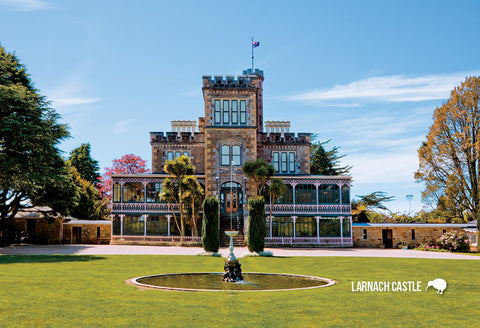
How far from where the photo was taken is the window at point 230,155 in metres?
41.8

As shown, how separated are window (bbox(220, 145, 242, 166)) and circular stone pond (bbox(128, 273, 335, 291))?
943 inches

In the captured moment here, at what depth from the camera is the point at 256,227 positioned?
3088 cm

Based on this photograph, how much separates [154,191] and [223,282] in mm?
28080

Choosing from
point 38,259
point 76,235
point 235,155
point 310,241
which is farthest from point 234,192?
point 38,259

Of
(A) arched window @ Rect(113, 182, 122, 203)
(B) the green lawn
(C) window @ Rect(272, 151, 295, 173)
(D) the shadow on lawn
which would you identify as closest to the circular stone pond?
(B) the green lawn

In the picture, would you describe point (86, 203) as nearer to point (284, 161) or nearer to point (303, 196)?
point (284, 161)

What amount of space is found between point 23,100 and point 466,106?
1432 inches

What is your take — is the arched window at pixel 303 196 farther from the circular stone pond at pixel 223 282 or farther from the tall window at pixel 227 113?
the circular stone pond at pixel 223 282

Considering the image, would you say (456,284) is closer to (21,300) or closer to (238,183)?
(21,300)

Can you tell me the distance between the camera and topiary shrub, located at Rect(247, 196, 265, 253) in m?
30.6

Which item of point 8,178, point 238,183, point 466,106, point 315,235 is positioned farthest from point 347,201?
point 8,178

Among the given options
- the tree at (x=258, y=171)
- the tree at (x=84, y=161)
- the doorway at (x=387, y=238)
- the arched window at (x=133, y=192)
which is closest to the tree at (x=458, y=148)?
the doorway at (x=387, y=238)

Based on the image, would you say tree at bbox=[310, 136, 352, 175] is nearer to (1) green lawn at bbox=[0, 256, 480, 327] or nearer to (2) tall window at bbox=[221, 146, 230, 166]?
(2) tall window at bbox=[221, 146, 230, 166]

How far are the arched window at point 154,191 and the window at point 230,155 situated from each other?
6244mm
